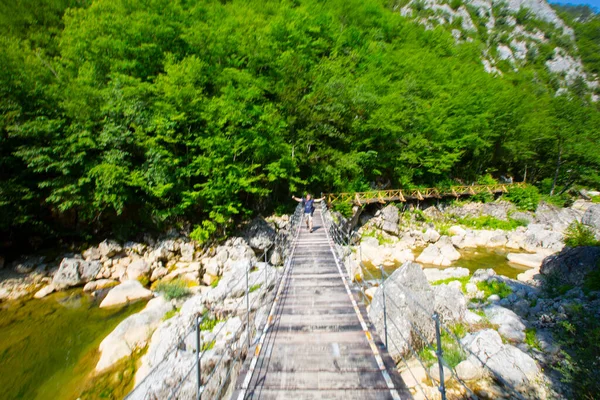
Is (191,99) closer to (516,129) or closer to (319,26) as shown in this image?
(319,26)

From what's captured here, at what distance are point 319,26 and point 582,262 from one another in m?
27.2

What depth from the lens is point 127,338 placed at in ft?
24.4

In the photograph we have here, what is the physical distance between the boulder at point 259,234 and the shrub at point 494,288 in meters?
10.2

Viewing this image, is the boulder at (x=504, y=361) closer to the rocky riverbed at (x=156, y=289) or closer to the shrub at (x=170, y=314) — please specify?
the rocky riverbed at (x=156, y=289)

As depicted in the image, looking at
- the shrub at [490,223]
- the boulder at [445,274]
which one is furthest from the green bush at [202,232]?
the shrub at [490,223]

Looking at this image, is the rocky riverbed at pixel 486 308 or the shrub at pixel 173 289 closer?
the rocky riverbed at pixel 486 308

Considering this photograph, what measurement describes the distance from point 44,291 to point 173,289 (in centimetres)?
662

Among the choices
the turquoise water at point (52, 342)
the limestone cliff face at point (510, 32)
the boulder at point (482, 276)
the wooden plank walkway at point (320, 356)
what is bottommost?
the turquoise water at point (52, 342)

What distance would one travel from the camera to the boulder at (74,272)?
11531 millimetres

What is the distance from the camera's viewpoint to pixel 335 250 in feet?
26.9

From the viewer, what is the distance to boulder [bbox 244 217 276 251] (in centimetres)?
1423

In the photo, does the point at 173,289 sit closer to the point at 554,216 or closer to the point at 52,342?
the point at 52,342

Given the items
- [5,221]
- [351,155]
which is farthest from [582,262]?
[5,221]

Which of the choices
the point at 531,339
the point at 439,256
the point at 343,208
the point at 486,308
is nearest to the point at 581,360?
the point at 531,339
